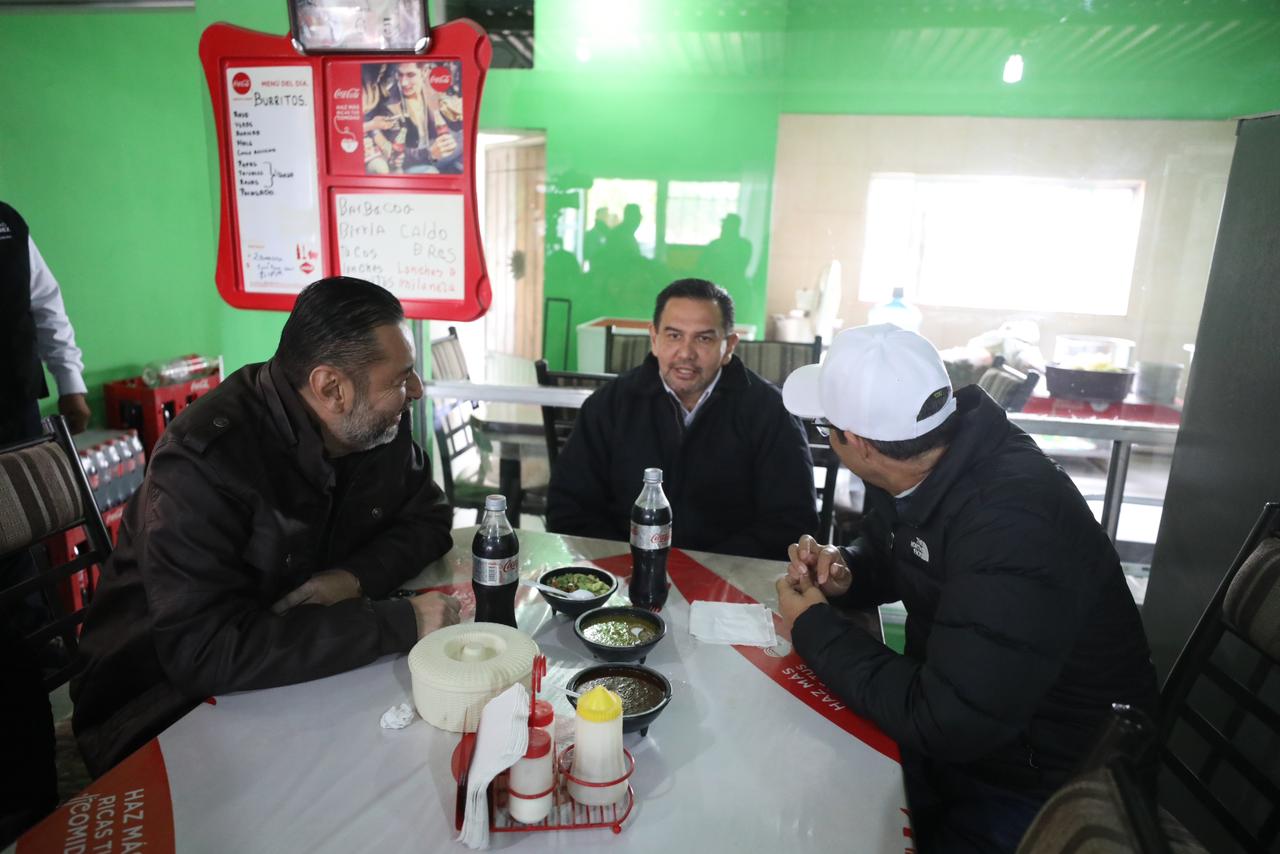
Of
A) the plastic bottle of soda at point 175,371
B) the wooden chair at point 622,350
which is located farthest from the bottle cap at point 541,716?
the plastic bottle of soda at point 175,371

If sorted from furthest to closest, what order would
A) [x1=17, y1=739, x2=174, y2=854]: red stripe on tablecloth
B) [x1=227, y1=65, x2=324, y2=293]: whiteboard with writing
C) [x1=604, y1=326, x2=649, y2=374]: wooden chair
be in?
[x1=604, y1=326, x2=649, y2=374]: wooden chair → [x1=227, y1=65, x2=324, y2=293]: whiteboard with writing → [x1=17, y1=739, x2=174, y2=854]: red stripe on tablecloth

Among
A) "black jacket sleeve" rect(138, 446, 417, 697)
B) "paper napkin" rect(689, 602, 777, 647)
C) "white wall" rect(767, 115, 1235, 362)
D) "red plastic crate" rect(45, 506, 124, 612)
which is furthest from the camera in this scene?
"white wall" rect(767, 115, 1235, 362)

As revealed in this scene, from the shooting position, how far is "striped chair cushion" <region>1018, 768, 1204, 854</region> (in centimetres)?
65

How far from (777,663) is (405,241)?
2.03 metres

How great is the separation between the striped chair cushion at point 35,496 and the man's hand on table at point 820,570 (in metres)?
1.47

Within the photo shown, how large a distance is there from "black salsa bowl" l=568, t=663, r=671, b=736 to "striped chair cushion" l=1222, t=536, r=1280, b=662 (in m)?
0.97

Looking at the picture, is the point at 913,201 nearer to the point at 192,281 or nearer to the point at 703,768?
the point at 703,768

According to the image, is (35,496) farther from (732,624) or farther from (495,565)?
(732,624)

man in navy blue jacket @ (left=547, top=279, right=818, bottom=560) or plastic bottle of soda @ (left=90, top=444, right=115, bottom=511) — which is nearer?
man in navy blue jacket @ (left=547, top=279, right=818, bottom=560)

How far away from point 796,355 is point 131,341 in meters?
3.34

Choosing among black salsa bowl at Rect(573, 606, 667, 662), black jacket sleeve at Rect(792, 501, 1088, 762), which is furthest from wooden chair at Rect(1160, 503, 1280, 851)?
black salsa bowl at Rect(573, 606, 667, 662)

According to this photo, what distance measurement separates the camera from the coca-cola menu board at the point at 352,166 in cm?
260

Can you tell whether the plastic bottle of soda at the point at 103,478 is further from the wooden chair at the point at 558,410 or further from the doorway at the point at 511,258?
the wooden chair at the point at 558,410

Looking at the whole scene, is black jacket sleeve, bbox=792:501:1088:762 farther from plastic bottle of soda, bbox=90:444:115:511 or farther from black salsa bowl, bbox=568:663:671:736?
plastic bottle of soda, bbox=90:444:115:511
